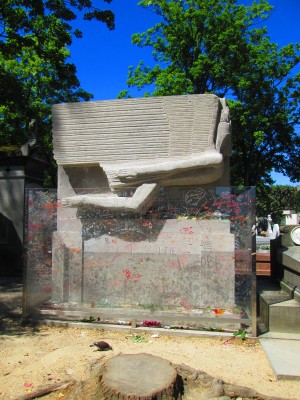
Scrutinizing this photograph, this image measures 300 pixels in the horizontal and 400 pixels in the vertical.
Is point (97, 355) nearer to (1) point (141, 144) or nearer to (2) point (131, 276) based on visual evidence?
(2) point (131, 276)

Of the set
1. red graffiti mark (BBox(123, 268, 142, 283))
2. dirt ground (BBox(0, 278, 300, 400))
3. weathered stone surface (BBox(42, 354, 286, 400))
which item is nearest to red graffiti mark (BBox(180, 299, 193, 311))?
dirt ground (BBox(0, 278, 300, 400))

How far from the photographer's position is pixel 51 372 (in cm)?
351

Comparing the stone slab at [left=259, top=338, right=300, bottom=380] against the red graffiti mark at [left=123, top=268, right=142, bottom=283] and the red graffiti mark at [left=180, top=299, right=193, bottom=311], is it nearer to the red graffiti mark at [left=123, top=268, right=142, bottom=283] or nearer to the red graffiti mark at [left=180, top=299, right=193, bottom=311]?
the red graffiti mark at [left=180, top=299, right=193, bottom=311]

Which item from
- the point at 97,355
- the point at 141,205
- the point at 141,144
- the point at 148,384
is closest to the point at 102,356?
the point at 97,355

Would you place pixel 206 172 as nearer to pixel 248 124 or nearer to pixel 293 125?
pixel 248 124

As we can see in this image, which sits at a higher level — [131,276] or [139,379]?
[131,276]

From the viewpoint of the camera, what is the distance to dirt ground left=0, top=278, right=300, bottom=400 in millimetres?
3312

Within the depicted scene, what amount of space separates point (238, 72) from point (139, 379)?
13.5 m

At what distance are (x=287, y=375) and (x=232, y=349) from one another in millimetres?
806

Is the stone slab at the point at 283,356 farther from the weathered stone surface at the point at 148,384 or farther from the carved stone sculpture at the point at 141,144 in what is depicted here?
the carved stone sculpture at the point at 141,144

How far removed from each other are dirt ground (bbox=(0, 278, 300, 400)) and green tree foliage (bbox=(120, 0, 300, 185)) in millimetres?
10412

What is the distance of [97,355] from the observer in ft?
12.9

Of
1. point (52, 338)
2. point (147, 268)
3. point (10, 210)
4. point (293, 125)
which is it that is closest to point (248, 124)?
point (293, 125)

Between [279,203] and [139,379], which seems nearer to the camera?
[139,379]
